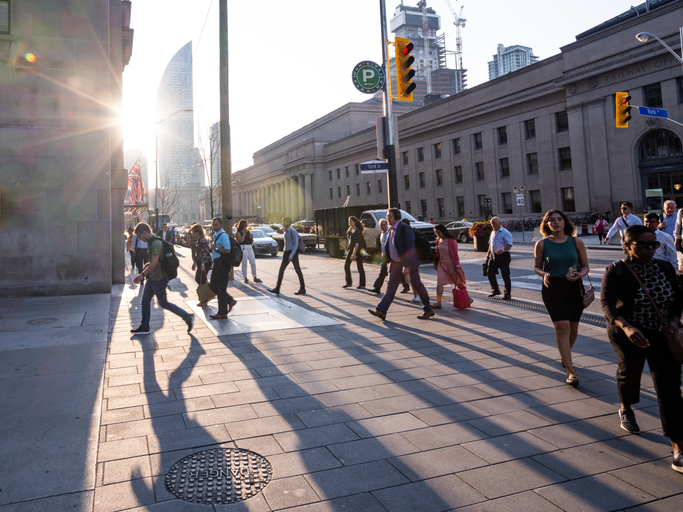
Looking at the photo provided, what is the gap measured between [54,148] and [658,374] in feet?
43.2

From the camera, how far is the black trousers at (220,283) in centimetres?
916

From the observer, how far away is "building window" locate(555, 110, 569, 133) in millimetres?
42844

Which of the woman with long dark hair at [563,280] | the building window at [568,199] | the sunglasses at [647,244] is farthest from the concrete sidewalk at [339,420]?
the building window at [568,199]

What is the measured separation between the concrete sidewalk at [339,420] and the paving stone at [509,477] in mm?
13

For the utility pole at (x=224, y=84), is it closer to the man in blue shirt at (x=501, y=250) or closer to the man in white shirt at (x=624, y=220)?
the man in blue shirt at (x=501, y=250)

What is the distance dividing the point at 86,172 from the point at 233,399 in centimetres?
1008

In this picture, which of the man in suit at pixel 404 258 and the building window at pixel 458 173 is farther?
the building window at pixel 458 173

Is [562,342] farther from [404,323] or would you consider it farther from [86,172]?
[86,172]

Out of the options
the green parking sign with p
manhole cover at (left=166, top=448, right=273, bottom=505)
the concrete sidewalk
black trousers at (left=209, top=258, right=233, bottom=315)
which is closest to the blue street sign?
the green parking sign with p

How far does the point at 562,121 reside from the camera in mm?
43125

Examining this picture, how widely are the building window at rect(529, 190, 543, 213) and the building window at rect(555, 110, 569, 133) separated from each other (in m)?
5.34

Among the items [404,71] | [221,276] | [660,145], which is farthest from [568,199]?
[221,276]

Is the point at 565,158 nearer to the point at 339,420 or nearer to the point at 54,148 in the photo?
the point at 54,148

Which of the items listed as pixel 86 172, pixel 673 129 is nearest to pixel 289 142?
pixel 673 129
